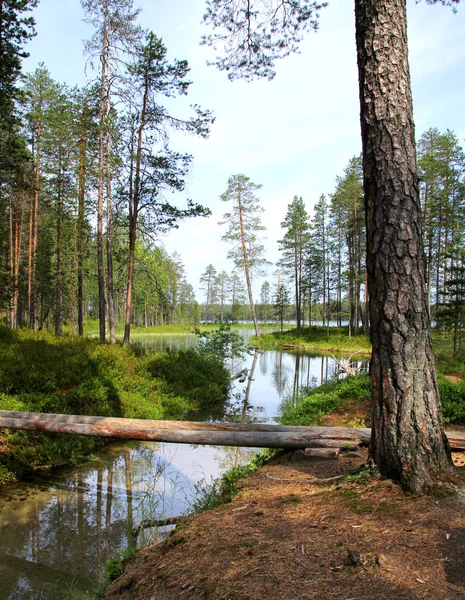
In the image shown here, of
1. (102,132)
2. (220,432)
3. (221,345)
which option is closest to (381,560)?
(220,432)

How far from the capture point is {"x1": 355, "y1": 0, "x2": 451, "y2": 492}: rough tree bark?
3.68 m

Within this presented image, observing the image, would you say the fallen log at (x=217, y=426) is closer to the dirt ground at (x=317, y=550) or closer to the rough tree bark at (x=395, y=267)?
the dirt ground at (x=317, y=550)

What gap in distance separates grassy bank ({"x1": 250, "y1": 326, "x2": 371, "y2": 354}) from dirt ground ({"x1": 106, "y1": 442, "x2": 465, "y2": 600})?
3122 centimetres

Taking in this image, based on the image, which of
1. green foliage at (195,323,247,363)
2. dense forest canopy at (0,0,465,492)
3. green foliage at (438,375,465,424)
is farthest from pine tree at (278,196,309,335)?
green foliage at (438,375,465,424)

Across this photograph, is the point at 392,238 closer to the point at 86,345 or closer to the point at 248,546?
the point at 248,546

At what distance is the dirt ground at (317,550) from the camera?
2441 mm

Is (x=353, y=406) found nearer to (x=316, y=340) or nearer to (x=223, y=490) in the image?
(x=223, y=490)

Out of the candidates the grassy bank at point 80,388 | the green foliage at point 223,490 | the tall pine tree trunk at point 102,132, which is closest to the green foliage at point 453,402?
the green foliage at point 223,490

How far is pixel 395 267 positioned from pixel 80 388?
8.65 meters

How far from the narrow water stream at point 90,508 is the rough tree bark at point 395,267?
3012mm

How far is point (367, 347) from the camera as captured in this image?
33.8 metres

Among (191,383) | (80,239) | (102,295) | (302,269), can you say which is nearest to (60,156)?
(80,239)

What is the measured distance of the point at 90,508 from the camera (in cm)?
606

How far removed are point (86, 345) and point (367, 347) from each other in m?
26.2
